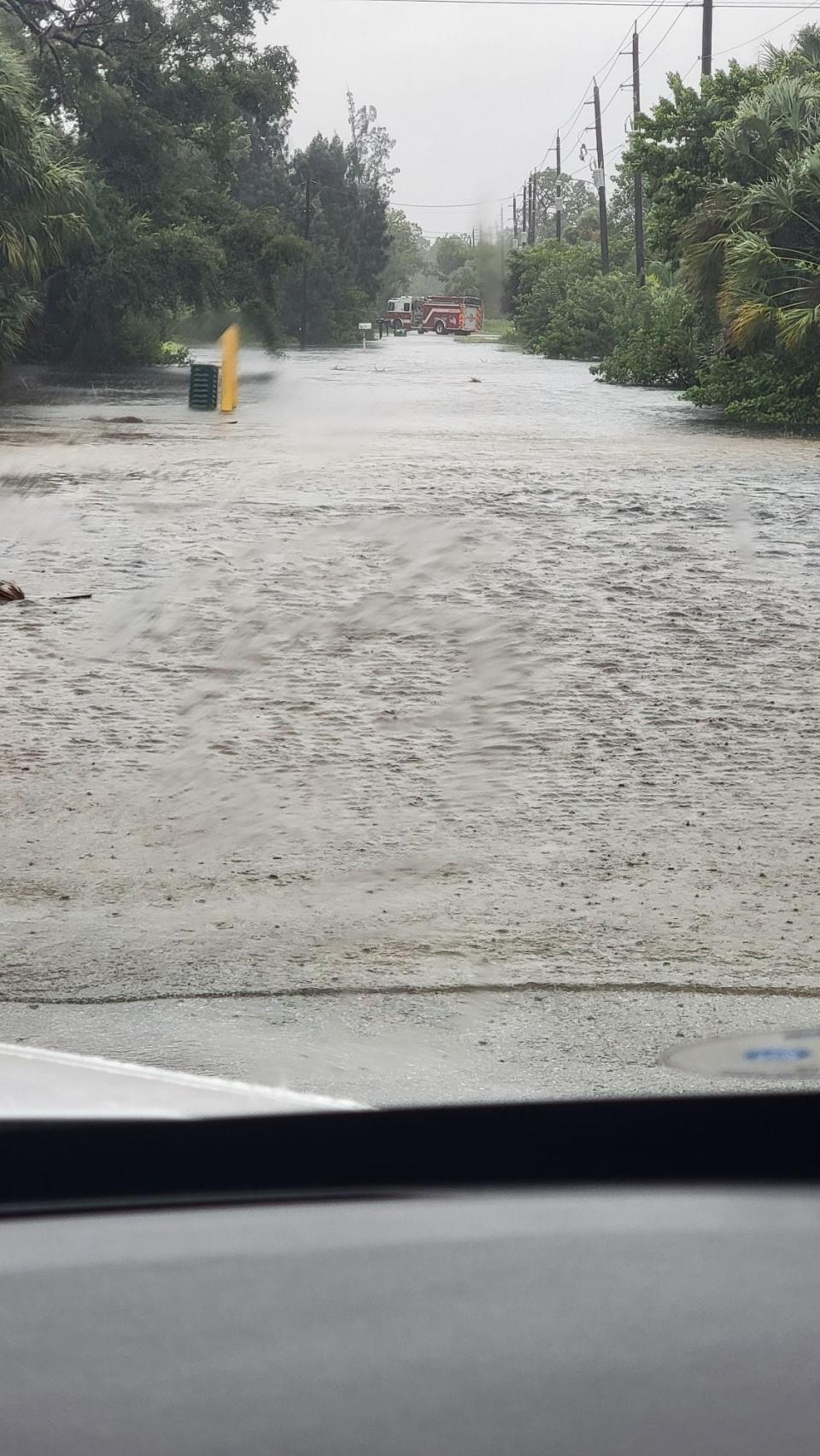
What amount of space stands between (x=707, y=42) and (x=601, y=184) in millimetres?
19726

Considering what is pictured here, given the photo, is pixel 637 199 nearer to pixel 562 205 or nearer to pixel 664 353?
pixel 664 353

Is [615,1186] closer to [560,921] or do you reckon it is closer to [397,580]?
[560,921]

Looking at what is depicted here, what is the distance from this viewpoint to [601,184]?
61.0 metres

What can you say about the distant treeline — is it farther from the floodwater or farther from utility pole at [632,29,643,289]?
the floodwater

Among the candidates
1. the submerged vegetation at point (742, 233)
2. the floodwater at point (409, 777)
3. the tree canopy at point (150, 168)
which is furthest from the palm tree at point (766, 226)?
the tree canopy at point (150, 168)

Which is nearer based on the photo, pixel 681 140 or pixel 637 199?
pixel 681 140

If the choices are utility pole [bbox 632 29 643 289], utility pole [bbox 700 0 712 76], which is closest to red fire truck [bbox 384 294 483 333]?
utility pole [bbox 632 29 643 289]

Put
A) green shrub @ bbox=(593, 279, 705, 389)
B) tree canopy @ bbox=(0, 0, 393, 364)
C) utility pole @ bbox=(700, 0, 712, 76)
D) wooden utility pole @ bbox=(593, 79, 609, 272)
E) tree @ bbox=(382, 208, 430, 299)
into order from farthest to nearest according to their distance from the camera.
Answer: tree @ bbox=(382, 208, 430, 299)
wooden utility pole @ bbox=(593, 79, 609, 272)
utility pole @ bbox=(700, 0, 712, 76)
tree canopy @ bbox=(0, 0, 393, 364)
green shrub @ bbox=(593, 279, 705, 389)

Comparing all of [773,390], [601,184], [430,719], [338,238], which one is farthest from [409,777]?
[338,238]

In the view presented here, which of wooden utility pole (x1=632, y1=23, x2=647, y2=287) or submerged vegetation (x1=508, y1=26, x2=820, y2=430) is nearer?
submerged vegetation (x1=508, y1=26, x2=820, y2=430)

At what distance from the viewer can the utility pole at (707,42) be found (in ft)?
134

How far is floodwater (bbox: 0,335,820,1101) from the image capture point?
13.5 ft

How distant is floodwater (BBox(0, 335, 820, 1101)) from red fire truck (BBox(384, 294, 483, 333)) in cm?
8521

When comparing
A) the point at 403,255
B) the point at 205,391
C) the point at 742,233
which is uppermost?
the point at 403,255
